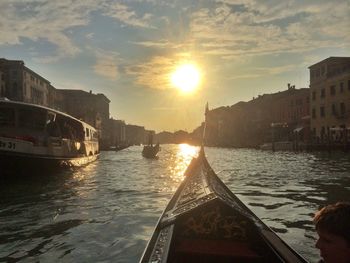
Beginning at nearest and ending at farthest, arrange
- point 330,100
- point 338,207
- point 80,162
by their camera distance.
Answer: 1. point 338,207
2. point 80,162
3. point 330,100

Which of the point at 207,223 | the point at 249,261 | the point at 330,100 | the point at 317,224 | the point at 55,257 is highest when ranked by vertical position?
the point at 330,100

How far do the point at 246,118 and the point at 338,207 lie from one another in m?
103

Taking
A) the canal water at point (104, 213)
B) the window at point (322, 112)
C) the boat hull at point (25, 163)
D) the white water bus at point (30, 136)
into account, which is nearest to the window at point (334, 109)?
the window at point (322, 112)

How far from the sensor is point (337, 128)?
49.9 meters

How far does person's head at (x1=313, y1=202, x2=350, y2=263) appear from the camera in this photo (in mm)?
2188

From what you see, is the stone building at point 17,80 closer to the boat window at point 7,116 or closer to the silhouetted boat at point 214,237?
the boat window at point 7,116

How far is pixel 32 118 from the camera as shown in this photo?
1741cm

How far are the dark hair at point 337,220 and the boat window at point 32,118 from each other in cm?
1659

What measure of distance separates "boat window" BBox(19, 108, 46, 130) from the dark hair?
54.4 ft

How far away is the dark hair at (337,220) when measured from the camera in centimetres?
218

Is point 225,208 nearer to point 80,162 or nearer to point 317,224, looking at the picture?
point 317,224

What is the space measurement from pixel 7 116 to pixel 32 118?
982mm

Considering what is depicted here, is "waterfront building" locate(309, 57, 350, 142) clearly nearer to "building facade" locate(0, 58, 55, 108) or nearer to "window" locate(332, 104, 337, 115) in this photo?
"window" locate(332, 104, 337, 115)

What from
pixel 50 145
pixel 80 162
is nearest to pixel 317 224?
pixel 50 145
